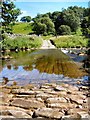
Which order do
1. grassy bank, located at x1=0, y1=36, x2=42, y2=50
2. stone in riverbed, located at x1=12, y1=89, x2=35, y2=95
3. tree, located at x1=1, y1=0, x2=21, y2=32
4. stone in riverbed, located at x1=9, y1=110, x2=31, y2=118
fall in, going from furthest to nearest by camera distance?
grassy bank, located at x1=0, y1=36, x2=42, y2=50, tree, located at x1=1, y1=0, x2=21, y2=32, stone in riverbed, located at x1=12, y1=89, x2=35, y2=95, stone in riverbed, located at x1=9, y1=110, x2=31, y2=118

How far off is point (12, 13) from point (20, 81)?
7390 mm

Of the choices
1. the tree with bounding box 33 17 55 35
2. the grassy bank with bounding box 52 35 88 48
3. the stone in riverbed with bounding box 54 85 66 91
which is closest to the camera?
the stone in riverbed with bounding box 54 85 66 91

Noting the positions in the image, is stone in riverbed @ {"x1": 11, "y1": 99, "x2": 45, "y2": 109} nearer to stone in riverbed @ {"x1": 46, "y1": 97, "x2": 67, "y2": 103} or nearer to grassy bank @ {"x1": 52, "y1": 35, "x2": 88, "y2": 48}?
stone in riverbed @ {"x1": 46, "y1": 97, "x2": 67, "y2": 103}

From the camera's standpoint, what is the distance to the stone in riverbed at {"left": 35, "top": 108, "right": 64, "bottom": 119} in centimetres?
586

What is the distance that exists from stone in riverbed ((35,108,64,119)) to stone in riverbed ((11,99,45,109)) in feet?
1.17

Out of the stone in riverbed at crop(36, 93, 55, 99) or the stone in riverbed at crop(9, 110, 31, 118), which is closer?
the stone in riverbed at crop(9, 110, 31, 118)

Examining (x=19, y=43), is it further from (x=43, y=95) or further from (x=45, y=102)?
(x=45, y=102)

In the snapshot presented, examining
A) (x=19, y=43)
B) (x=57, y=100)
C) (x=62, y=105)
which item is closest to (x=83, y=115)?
(x=62, y=105)

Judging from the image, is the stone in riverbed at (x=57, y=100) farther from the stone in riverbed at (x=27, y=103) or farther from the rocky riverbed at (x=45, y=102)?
the stone in riverbed at (x=27, y=103)

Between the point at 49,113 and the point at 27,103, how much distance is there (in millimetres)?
881

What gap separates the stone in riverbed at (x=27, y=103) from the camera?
6.51 m

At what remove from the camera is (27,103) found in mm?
6711

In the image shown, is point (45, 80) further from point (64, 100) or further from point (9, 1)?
point (9, 1)

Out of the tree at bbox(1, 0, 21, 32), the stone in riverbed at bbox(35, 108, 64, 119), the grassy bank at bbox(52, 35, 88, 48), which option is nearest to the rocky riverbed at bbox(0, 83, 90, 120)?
the stone in riverbed at bbox(35, 108, 64, 119)
